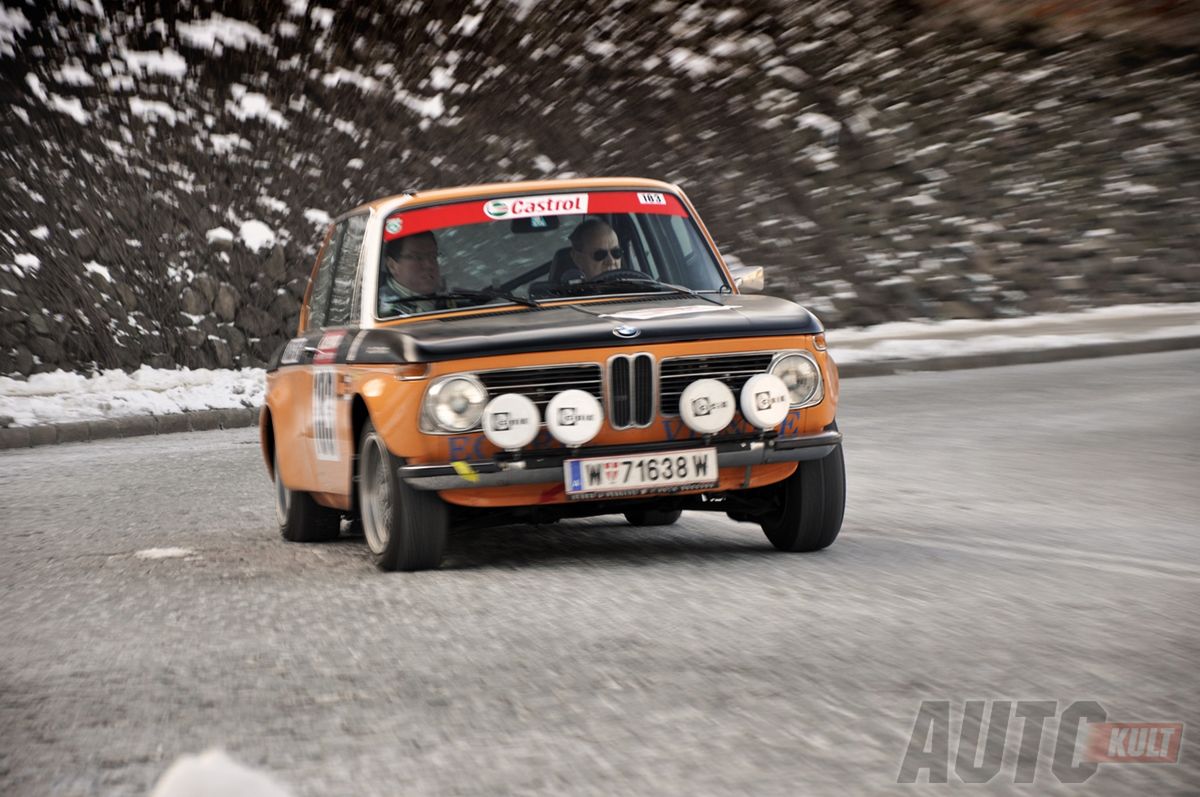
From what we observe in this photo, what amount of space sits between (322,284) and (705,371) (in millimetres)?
2796

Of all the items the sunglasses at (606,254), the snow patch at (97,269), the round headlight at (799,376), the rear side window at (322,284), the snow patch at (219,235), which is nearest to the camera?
the round headlight at (799,376)

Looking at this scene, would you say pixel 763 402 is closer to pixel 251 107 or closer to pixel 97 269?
pixel 97 269

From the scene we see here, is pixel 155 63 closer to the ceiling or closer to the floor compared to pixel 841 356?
closer to the ceiling

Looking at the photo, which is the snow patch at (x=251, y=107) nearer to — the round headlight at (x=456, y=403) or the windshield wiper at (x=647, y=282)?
the windshield wiper at (x=647, y=282)

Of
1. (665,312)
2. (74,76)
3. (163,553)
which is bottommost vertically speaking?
(163,553)

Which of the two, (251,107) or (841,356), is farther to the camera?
(251,107)

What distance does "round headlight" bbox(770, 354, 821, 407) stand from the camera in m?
7.17

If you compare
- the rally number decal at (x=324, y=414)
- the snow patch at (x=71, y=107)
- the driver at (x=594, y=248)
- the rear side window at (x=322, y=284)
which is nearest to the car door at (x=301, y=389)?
the rear side window at (x=322, y=284)

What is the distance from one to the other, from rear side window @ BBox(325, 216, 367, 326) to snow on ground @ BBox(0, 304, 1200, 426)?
447 inches

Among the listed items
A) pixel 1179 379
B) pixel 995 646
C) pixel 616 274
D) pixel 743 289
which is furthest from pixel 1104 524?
pixel 1179 379

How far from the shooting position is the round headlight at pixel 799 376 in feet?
23.5

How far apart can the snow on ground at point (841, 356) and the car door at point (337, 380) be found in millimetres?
11538

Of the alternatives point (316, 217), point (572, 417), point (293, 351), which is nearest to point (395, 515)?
point (572, 417)

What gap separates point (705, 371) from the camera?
7062 millimetres
